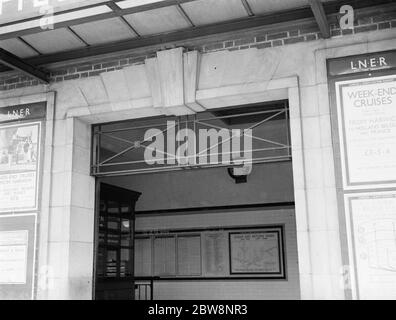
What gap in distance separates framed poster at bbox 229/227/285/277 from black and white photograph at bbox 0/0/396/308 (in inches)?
119

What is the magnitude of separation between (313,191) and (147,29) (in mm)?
2326

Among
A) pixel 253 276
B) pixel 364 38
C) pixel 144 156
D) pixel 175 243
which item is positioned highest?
pixel 364 38

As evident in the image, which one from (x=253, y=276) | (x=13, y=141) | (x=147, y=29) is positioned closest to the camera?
(x=147, y=29)

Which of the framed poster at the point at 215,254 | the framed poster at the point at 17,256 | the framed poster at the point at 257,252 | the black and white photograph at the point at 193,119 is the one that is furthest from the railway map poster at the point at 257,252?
the framed poster at the point at 17,256

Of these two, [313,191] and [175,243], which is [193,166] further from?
[175,243]

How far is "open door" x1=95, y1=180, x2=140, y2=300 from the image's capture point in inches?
283

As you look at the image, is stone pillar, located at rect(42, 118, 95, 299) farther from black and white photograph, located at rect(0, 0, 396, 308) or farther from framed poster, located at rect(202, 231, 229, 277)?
framed poster, located at rect(202, 231, 229, 277)

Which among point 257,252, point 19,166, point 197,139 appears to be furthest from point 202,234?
point 19,166

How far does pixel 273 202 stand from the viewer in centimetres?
989

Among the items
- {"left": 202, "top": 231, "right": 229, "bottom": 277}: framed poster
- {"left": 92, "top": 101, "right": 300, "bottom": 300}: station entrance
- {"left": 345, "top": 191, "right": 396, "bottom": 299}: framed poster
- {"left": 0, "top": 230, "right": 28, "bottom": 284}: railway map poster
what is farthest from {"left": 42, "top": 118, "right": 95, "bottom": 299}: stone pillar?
{"left": 202, "top": 231, "right": 229, "bottom": 277}: framed poster

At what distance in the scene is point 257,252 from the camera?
9859 millimetres

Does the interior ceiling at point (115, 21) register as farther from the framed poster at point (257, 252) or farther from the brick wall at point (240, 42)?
the framed poster at point (257, 252)

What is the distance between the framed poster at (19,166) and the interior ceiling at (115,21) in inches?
32.5

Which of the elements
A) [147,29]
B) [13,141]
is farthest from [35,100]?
[147,29]
